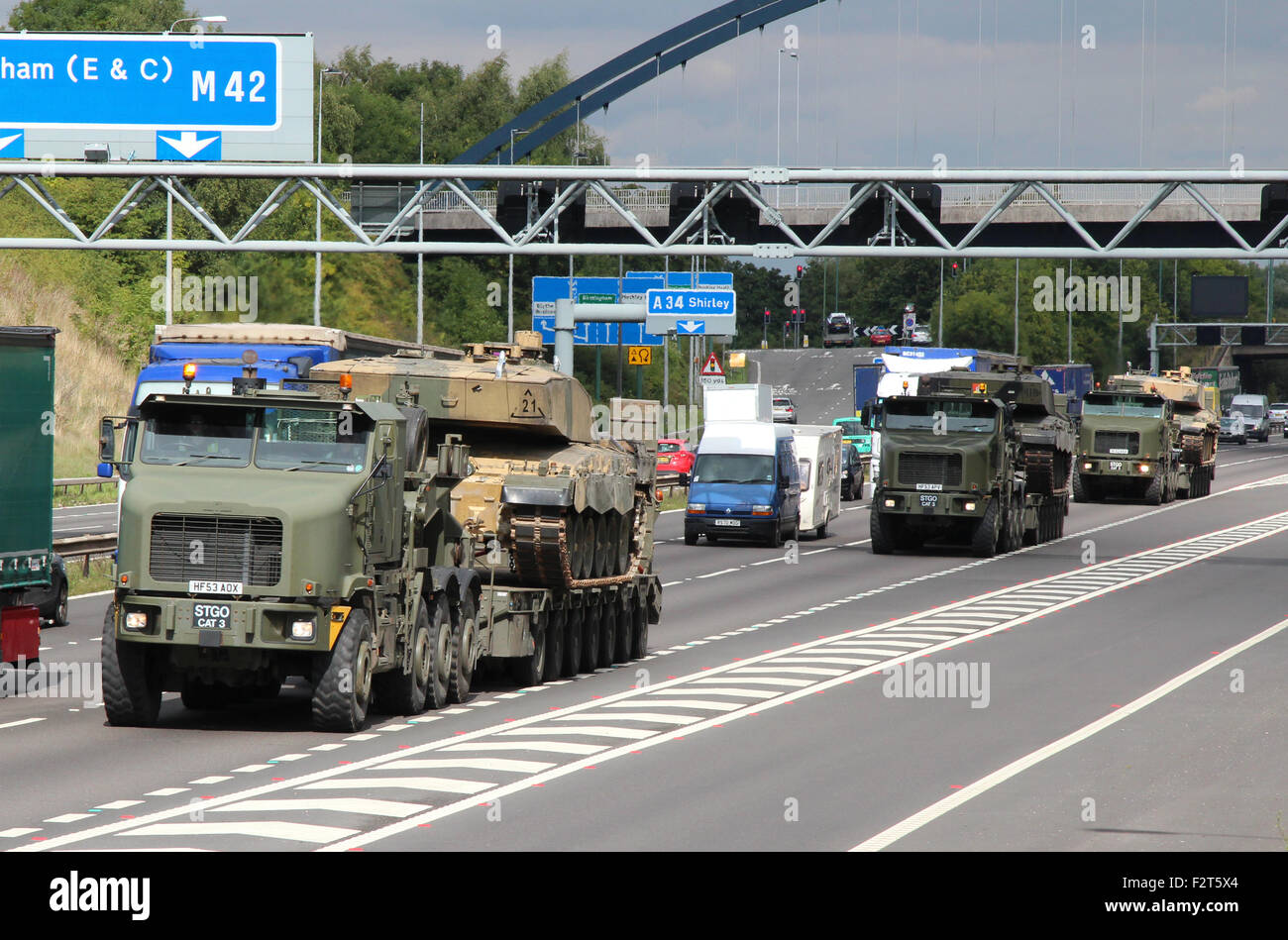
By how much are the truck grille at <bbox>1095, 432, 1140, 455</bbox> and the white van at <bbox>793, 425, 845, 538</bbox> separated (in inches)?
534

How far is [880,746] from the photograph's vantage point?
1656cm

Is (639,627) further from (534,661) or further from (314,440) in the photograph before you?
(314,440)

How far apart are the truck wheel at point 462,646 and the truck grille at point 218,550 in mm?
2970

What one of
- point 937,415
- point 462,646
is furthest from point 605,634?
point 937,415

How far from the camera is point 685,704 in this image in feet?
62.9

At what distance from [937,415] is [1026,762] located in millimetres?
25217

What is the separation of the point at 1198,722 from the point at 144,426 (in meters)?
9.94

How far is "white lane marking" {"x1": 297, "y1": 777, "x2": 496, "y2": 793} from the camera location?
45.3ft

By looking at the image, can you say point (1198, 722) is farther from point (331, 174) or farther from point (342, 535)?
point (331, 174)

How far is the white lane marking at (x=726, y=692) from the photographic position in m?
20.0

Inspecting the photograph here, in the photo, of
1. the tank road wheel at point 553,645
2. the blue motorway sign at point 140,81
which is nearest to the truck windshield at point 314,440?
the tank road wheel at point 553,645

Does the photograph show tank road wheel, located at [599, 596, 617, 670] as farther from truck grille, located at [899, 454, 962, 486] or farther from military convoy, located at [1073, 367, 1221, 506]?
military convoy, located at [1073, 367, 1221, 506]

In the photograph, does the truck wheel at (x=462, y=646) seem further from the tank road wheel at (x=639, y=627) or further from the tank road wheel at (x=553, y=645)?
the tank road wheel at (x=639, y=627)

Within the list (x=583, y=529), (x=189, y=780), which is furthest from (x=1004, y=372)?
(x=189, y=780)
